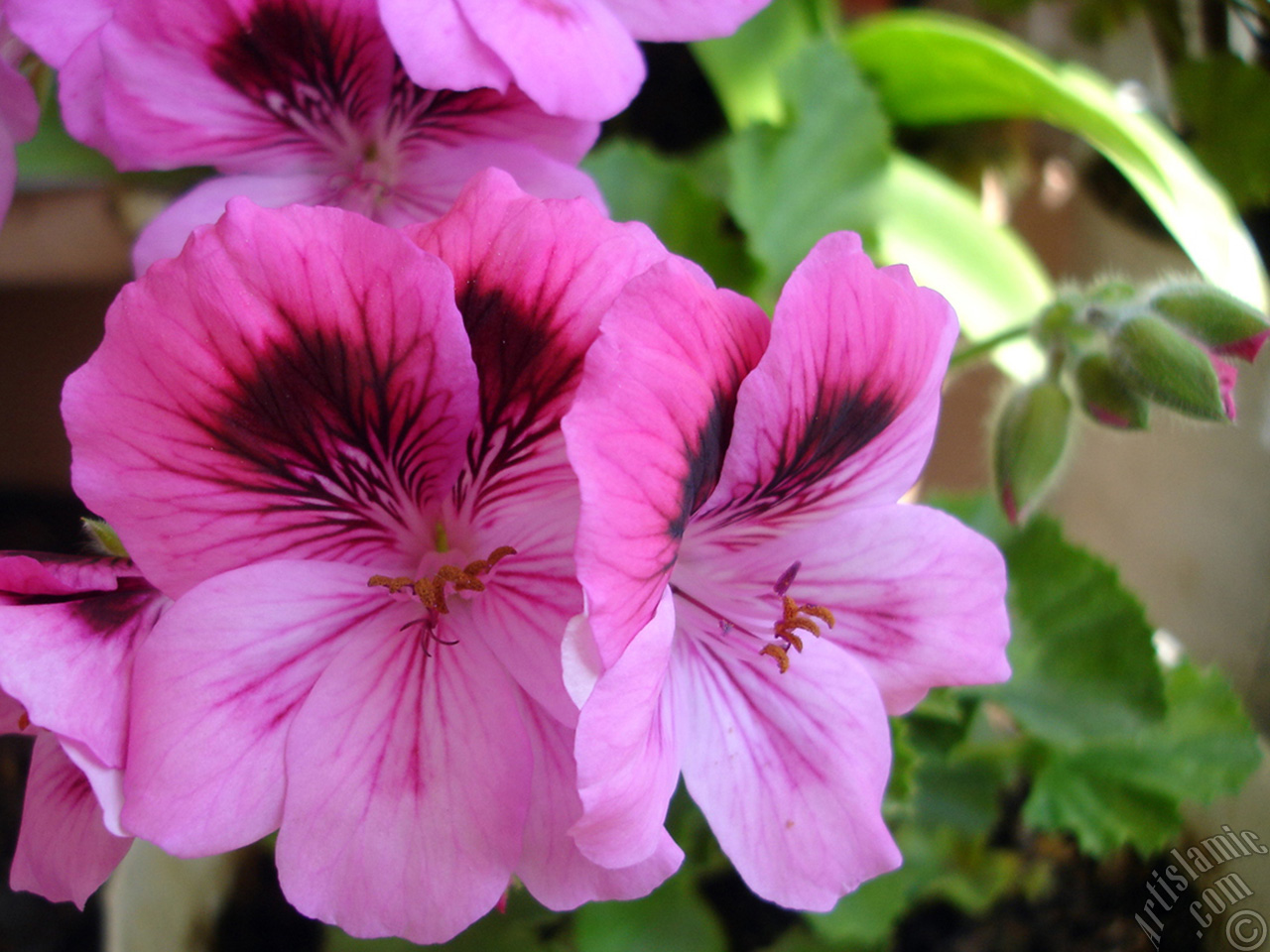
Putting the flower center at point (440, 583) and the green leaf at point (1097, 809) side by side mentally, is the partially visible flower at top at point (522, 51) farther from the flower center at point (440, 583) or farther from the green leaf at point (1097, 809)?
the green leaf at point (1097, 809)

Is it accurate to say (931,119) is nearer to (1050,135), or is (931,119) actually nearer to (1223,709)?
(1050,135)

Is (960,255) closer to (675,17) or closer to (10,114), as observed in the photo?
(675,17)

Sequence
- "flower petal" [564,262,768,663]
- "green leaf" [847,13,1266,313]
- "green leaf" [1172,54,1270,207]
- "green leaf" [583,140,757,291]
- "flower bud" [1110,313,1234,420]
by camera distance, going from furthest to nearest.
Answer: "green leaf" [1172,54,1270,207], "green leaf" [583,140,757,291], "green leaf" [847,13,1266,313], "flower bud" [1110,313,1234,420], "flower petal" [564,262,768,663]

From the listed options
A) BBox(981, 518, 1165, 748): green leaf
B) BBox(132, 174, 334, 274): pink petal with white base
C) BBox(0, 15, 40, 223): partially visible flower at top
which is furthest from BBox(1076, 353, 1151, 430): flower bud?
BBox(0, 15, 40, 223): partially visible flower at top

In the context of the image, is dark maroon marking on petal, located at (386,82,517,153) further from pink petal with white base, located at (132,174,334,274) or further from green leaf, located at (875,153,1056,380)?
green leaf, located at (875,153,1056,380)

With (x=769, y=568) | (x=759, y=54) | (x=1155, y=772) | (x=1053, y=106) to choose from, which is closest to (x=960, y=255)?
(x=1053, y=106)

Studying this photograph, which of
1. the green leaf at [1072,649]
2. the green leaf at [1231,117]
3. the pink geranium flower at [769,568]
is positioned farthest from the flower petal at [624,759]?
the green leaf at [1231,117]
